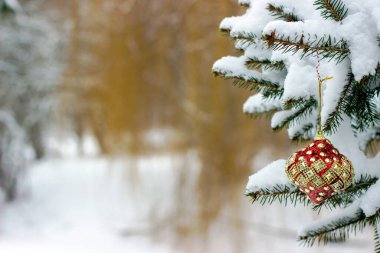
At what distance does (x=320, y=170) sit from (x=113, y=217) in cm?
517

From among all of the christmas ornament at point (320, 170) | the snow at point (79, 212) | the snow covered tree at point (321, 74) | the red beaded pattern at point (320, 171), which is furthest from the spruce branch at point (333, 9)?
the snow at point (79, 212)

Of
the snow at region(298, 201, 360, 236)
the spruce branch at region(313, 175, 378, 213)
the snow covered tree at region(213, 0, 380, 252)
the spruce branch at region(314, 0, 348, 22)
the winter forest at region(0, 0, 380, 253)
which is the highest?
the winter forest at region(0, 0, 380, 253)

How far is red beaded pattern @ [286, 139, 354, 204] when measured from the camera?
81cm

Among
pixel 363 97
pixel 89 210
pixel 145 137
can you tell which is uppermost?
pixel 145 137

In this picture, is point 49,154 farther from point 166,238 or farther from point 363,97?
point 363,97

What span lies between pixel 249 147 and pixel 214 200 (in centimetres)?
56

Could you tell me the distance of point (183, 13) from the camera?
420cm

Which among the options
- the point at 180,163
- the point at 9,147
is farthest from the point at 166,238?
the point at 9,147

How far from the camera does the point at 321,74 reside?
0.91 metres

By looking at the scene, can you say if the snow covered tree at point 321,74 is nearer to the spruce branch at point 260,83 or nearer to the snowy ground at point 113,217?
the spruce branch at point 260,83

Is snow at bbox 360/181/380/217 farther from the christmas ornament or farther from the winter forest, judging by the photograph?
the winter forest

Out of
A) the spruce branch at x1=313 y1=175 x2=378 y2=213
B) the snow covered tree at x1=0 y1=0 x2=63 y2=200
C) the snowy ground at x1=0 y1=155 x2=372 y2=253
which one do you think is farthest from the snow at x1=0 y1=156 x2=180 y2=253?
the spruce branch at x1=313 y1=175 x2=378 y2=213

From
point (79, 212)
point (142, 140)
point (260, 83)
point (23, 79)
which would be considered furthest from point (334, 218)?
point (23, 79)

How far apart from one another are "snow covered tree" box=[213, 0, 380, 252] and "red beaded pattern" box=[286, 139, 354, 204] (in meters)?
0.04
